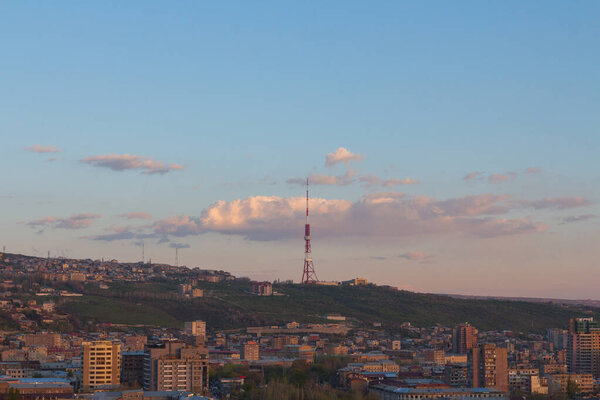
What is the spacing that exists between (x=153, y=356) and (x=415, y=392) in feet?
71.0

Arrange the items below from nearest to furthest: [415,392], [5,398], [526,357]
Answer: [5,398], [415,392], [526,357]

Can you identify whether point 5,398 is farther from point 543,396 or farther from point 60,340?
point 60,340

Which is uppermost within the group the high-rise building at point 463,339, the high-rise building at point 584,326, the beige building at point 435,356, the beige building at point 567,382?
the high-rise building at point 584,326

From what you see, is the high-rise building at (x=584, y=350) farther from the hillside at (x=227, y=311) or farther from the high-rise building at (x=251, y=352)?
the hillside at (x=227, y=311)

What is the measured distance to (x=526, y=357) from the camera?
130m

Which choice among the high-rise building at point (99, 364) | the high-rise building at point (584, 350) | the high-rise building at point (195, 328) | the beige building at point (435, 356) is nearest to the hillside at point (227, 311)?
the high-rise building at point (195, 328)

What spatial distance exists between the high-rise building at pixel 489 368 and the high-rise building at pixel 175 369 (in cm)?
2400

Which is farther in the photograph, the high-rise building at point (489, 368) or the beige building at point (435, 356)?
the beige building at point (435, 356)

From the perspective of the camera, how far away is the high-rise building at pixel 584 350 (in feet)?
399

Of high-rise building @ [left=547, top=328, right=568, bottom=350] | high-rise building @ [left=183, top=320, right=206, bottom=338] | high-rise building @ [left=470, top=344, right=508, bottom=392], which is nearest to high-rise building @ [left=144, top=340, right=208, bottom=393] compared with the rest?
high-rise building @ [left=470, top=344, right=508, bottom=392]

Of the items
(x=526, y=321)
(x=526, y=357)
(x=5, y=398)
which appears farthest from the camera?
(x=526, y=321)

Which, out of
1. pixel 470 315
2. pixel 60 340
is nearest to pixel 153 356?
pixel 60 340

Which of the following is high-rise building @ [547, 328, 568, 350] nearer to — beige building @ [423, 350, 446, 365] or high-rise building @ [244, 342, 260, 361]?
beige building @ [423, 350, 446, 365]

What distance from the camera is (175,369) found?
89.2 metres
